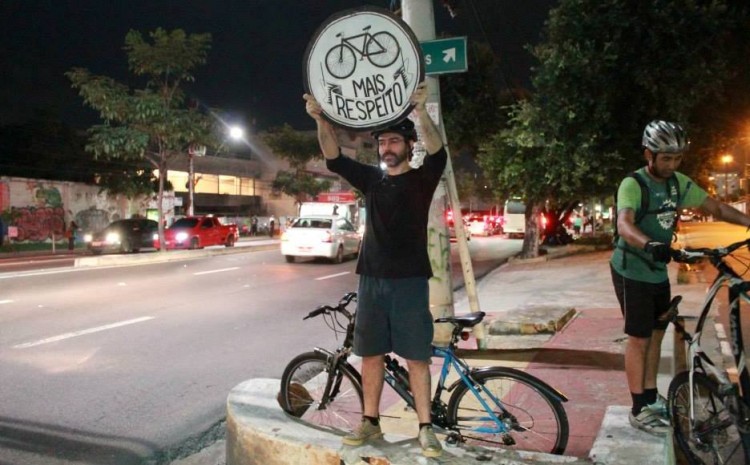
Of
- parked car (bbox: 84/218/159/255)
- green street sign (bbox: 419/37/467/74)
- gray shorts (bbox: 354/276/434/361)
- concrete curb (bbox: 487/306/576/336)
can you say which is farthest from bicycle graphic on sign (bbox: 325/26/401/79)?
parked car (bbox: 84/218/159/255)

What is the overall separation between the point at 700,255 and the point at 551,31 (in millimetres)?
13702

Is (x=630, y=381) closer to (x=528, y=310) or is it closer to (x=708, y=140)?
(x=528, y=310)

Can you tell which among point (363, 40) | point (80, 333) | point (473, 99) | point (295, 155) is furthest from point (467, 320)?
point (295, 155)

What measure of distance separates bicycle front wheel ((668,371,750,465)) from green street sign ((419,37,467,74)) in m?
3.74

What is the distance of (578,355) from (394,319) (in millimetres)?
4039

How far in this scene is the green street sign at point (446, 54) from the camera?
6227 mm

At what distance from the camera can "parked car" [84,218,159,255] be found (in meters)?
27.1

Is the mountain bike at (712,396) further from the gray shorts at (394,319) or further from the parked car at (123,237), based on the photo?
the parked car at (123,237)

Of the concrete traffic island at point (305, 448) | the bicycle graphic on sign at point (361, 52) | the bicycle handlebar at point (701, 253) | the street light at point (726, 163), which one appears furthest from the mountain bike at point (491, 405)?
the street light at point (726, 163)

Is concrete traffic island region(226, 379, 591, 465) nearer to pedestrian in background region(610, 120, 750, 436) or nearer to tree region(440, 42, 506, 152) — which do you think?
pedestrian in background region(610, 120, 750, 436)

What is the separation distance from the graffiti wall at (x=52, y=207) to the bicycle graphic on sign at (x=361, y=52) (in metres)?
30.4

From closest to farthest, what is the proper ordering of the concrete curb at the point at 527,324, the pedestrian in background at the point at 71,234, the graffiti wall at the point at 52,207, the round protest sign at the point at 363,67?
the round protest sign at the point at 363,67 < the concrete curb at the point at 527,324 < the pedestrian in background at the point at 71,234 < the graffiti wall at the point at 52,207

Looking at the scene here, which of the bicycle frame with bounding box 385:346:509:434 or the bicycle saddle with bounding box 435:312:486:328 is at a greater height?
the bicycle saddle with bounding box 435:312:486:328

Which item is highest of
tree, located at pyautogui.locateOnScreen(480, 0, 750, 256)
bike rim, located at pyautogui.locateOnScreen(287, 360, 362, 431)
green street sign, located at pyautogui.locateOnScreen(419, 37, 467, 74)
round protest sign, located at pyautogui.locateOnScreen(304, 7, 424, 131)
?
tree, located at pyautogui.locateOnScreen(480, 0, 750, 256)
